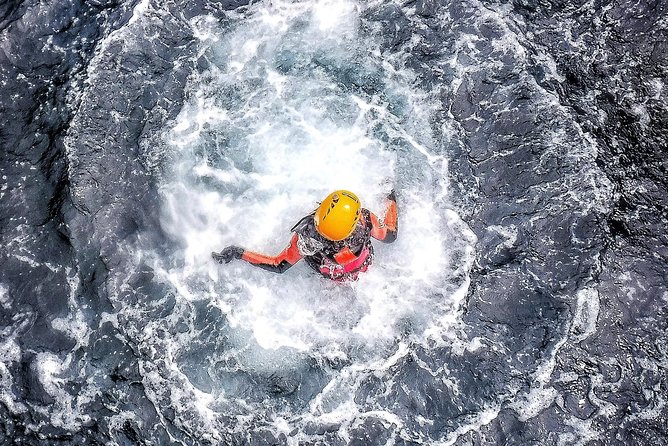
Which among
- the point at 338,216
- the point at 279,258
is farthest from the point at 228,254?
the point at 338,216

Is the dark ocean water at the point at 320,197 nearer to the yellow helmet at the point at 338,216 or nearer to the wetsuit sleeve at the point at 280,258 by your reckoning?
the wetsuit sleeve at the point at 280,258

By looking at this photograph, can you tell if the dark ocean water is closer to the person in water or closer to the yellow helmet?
the person in water

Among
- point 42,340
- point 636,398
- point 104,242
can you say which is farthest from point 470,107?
point 42,340

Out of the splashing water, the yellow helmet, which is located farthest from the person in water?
the splashing water

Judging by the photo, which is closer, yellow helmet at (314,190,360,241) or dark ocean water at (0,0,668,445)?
yellow helmet at (314,190,360,241)

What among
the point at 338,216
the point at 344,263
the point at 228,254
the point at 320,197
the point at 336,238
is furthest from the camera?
the point at 320,197

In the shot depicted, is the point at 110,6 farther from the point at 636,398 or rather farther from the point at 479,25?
the point at 636,398

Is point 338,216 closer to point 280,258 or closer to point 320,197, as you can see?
point 280,258
